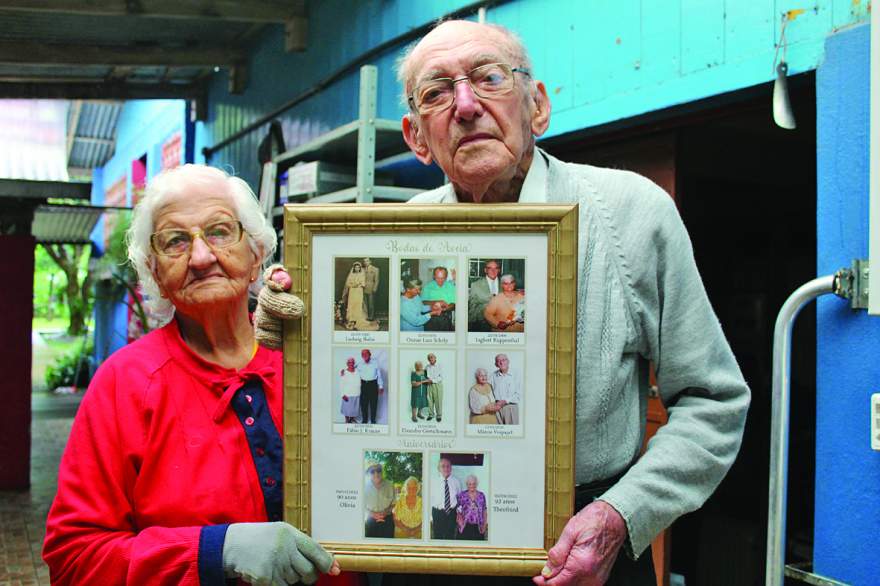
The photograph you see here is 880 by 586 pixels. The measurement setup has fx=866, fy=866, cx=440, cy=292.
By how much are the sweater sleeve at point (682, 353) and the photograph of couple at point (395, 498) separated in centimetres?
40

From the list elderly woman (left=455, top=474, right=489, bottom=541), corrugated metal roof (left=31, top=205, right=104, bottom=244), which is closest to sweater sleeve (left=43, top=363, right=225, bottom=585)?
elderly woman (left=455, top=474, right=489, bottom=541)

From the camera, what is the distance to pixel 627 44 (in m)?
4.10

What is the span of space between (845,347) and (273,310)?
241 centimetres

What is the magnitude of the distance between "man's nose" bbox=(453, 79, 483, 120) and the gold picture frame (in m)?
0.20

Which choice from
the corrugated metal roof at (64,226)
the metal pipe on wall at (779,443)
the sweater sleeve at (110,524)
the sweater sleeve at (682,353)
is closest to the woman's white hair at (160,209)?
the sweater sleeve at (110,524)

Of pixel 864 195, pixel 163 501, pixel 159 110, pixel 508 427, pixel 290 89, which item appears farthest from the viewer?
pixel 159 110

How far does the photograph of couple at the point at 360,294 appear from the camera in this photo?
1563 mm

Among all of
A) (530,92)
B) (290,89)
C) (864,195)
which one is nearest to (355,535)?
(530,92)

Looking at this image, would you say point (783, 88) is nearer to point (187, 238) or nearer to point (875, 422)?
point (875, 422)

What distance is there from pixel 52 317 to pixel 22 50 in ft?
122

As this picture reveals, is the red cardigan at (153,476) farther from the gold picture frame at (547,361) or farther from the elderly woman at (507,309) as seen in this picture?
the elderly woman at (507,309)

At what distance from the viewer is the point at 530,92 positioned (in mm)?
1747

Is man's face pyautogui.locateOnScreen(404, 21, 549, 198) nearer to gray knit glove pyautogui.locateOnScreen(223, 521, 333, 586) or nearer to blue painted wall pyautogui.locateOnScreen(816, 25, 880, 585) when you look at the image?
gray knit glove pyautogui.locateOnScreen(223, 521, 333, 586)

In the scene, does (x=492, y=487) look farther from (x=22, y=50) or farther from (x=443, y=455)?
(x=22, y=50)
